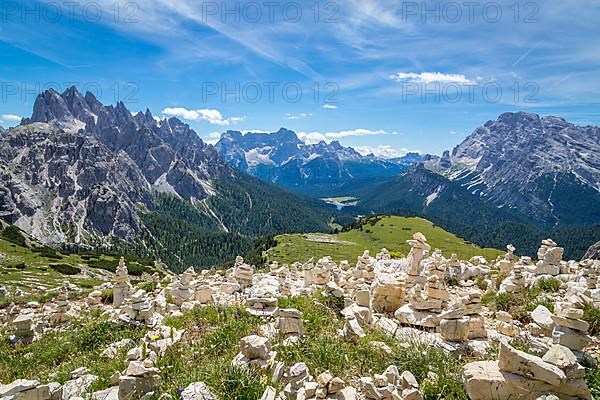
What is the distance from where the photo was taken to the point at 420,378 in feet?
26.7

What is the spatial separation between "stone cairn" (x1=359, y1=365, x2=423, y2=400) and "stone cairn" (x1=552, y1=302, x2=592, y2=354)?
14.0 feet

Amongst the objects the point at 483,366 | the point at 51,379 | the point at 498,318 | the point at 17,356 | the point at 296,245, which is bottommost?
the point at 296,245

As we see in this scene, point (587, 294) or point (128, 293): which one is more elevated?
point (587, 294)

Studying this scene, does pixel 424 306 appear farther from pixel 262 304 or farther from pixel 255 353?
pixel 255 353

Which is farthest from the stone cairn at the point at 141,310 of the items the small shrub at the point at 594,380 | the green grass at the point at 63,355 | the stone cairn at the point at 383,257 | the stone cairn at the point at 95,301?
the stone cairn at the point at 383,257

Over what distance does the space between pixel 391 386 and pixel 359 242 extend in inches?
6002

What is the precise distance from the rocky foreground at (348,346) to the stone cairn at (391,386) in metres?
0.02

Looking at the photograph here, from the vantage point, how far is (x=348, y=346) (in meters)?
9.76

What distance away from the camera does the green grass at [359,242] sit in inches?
4759

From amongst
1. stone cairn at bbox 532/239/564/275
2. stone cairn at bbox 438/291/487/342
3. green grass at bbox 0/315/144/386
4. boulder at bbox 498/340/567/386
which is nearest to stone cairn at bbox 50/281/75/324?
green grass at bbox 0/315/144/386

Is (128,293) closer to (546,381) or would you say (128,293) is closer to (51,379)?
(51,379)

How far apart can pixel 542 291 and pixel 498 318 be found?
14.1 ft

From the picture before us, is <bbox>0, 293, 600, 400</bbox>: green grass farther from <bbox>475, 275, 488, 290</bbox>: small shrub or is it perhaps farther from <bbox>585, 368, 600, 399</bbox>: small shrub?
<bbox>475, 275, 488, 290</bbox>: small shrub

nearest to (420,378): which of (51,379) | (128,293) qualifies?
(51,379)
